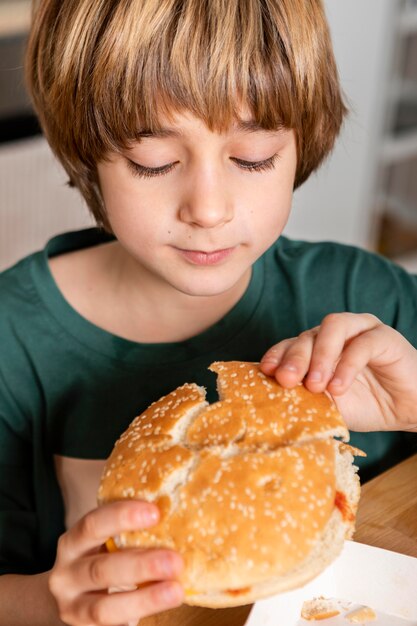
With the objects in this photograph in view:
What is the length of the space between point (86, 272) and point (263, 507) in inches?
29.7

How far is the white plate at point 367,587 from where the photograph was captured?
969 mm

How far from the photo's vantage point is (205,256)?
3.96 feet

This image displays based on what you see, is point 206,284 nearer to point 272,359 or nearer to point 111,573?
point 272,359

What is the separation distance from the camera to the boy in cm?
108

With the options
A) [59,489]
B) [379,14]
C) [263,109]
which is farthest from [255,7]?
[379,14]

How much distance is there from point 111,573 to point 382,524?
42 centimetres

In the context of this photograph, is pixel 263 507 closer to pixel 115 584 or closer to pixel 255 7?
pixel 115 584

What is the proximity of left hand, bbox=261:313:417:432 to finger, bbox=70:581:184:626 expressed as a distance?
0.29m

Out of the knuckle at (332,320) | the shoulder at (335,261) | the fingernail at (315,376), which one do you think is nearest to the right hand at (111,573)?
the fingernail at (315,376)

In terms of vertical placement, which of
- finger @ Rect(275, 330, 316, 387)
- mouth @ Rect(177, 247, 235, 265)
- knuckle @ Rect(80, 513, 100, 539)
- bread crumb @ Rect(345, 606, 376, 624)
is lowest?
bread crumb @ Rect(345, 606, 376, 624)

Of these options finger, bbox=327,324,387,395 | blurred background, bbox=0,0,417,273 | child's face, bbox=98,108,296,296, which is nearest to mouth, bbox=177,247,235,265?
child's face, bbox=98,108,296,296

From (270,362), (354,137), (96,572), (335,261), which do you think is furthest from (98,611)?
(354,137)

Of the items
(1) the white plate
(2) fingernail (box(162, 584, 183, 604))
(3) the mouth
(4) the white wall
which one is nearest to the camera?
(2) fingernail (box(162, 584, 183, 604))

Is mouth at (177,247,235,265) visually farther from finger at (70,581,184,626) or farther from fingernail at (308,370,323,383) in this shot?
finger at (70,581,184,626)
